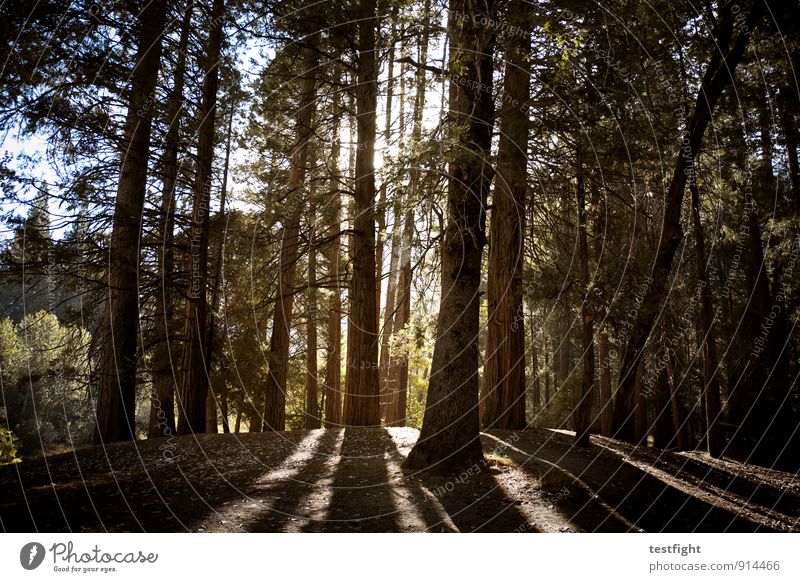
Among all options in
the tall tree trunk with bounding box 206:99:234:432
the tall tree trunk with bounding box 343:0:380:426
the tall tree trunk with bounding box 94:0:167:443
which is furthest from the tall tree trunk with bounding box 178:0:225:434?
the tall tree trunk with bounding box 343:0:380:426

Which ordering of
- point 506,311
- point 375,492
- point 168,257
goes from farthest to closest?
point 168,257 → point 506,311 → point 375,492

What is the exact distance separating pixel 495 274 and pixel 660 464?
512 cm

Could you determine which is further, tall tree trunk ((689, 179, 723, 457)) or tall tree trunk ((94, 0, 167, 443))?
tall tree trunk ((689, 179, 723, 457))

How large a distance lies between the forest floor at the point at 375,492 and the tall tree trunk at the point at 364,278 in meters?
2.99

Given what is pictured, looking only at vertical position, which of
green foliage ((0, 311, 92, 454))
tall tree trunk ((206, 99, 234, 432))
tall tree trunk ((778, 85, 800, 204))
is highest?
tall tree trunk ((778, 85, 800, 204))

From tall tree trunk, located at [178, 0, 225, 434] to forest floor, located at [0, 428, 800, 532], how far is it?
2.19 metres

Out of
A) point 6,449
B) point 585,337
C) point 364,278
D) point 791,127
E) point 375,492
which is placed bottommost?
point 6,449

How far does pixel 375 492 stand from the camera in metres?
7.36

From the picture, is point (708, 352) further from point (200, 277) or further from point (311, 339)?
point (311, 339)

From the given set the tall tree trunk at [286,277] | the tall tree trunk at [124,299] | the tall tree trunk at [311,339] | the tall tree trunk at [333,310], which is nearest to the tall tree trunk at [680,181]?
the tall tree trunk at [333,310]

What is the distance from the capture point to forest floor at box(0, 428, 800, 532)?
6.04m

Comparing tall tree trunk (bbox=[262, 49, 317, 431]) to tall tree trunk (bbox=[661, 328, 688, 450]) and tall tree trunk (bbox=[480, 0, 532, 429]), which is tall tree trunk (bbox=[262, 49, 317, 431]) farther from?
tall tree trunk (bbox=[661, 328, 688, 450])

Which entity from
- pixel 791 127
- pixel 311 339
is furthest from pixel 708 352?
pixel 311 339
